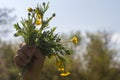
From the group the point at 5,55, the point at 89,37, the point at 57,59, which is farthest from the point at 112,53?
the point at 57,59

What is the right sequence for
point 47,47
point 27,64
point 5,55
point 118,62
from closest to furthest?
point 27,64 < point 47,47 < point 118,62 < point 5,55

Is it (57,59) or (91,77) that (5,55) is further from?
(57,59)

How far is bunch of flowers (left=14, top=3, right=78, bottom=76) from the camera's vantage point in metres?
3.61

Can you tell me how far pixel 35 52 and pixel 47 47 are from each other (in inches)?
15.4

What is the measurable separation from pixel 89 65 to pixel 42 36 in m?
21.3

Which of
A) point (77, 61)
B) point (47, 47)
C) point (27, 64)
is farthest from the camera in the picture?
point (77, 61)

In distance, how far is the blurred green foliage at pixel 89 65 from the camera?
24.0 m

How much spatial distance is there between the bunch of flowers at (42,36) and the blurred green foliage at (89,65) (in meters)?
19.2

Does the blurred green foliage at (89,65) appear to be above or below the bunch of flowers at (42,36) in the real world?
above

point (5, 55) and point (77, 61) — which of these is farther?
point (5, 55)

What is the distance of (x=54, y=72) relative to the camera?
24.9m

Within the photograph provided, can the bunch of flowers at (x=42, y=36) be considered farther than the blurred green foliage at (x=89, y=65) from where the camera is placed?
No

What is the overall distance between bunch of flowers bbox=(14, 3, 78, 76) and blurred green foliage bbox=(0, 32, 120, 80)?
19215mm

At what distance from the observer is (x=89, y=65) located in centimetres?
2483
